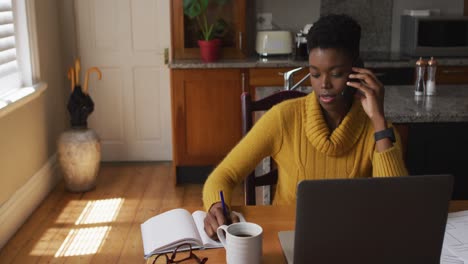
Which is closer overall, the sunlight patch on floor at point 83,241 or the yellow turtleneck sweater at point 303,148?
the yellow turtleneck sweater at point 303,148

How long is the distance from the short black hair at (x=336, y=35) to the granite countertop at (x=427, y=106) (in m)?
0.85

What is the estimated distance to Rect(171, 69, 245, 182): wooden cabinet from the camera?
12.8ft

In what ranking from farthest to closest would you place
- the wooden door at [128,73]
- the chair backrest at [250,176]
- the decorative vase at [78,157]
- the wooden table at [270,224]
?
→ the wooden door at [128,73] < the decorative vase at [78,157] < the chair backrest at [250,176] < the wooden table at [270,224]

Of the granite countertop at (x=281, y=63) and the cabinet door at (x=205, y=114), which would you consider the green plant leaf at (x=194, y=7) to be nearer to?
the granite countertop at (x=281, y=63)

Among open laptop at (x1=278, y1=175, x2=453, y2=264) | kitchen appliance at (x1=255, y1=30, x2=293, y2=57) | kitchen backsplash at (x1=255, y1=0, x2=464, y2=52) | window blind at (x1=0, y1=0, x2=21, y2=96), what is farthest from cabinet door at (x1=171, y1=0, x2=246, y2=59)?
open laptop at (x1=278, y1=175, x2=453, y2=264)

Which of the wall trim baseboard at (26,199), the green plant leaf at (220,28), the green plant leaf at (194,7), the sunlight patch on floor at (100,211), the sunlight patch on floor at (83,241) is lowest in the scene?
the sunlight patch on floor at (83,241)

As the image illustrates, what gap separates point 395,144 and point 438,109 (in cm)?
100

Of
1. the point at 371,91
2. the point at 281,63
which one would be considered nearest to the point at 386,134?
the point at 371,91

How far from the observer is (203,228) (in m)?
1.36

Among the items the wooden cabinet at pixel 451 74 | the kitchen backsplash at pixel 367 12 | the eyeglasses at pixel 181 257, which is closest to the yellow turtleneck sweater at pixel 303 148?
the eyeglasses at pixel 181 257

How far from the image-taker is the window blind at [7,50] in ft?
10.7

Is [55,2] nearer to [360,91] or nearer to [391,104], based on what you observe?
[391,104]

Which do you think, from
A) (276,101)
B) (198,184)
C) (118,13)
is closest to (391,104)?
(276,101)

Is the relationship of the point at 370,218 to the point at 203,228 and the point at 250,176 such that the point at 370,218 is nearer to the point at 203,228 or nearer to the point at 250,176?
the point at 203,228
